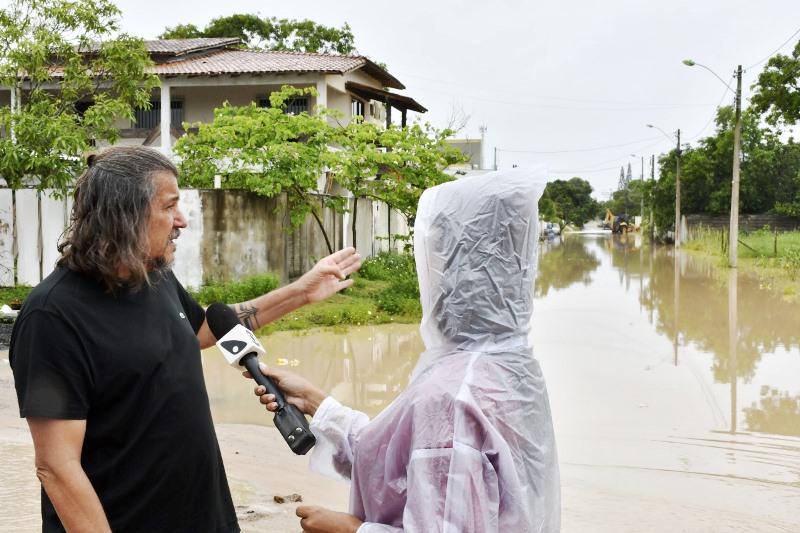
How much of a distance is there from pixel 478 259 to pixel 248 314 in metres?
1.08

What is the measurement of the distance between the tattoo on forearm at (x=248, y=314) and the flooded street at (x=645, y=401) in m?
2.17

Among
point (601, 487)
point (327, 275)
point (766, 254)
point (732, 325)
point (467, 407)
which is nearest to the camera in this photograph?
point (467, 407)

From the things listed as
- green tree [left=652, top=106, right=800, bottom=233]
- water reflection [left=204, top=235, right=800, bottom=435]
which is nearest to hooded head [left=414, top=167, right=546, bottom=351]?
water reflection [left=204, top=235, right=800, bottom=435]

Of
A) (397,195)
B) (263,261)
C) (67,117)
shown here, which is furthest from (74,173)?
(397,195)

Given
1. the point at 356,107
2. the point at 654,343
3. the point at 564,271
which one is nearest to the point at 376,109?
the point at 356,107

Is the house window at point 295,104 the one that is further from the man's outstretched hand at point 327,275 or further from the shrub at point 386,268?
the man's outstretched hand at point 327,275

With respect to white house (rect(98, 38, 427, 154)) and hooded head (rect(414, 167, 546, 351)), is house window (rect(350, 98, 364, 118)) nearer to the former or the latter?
white house (rect(98, 38, 427, 154))

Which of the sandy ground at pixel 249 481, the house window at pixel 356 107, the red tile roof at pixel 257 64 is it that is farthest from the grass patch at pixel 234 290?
the house window at pixel 356 107

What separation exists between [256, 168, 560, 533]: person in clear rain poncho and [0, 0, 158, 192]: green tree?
1033cm

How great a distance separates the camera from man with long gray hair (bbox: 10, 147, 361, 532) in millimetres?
1828

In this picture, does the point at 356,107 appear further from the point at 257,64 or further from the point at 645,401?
the point at 645,401

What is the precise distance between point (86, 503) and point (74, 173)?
35.8 ft

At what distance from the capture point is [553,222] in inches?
2499

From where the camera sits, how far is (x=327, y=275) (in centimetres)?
278
